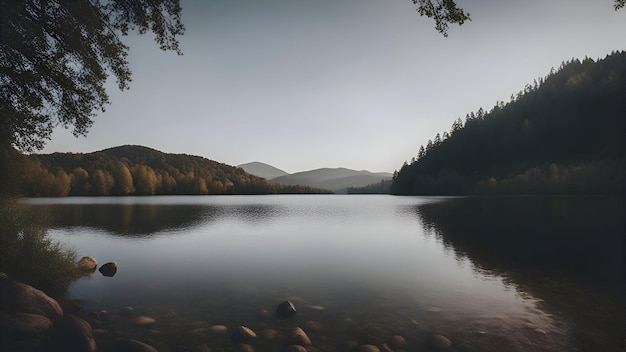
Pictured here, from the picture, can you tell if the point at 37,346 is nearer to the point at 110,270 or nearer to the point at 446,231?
the point at 110,270

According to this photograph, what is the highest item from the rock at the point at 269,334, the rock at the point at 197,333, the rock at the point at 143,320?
the rock at the point at 143,320

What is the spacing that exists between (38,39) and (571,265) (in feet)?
126

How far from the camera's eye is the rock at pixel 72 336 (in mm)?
10375

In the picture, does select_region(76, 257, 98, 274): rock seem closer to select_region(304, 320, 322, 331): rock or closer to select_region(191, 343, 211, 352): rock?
select_region(191, 343, 211, 352): rock

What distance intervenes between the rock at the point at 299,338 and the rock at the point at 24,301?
10.1 metres

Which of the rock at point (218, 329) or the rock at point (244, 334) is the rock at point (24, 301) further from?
the rock at point (244, 334)

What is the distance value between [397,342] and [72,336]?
11.8 meters

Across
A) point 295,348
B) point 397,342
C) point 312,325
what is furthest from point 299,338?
point 397,342

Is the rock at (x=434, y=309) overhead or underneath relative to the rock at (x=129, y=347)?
underneath

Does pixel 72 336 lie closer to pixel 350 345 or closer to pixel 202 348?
pixel 202 348

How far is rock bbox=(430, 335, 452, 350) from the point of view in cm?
1152

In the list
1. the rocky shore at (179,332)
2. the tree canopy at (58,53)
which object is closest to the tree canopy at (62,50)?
the tree canopy at (58,53)

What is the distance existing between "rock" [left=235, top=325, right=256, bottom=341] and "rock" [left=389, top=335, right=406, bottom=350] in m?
5.36

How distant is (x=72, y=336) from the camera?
35.2ft
